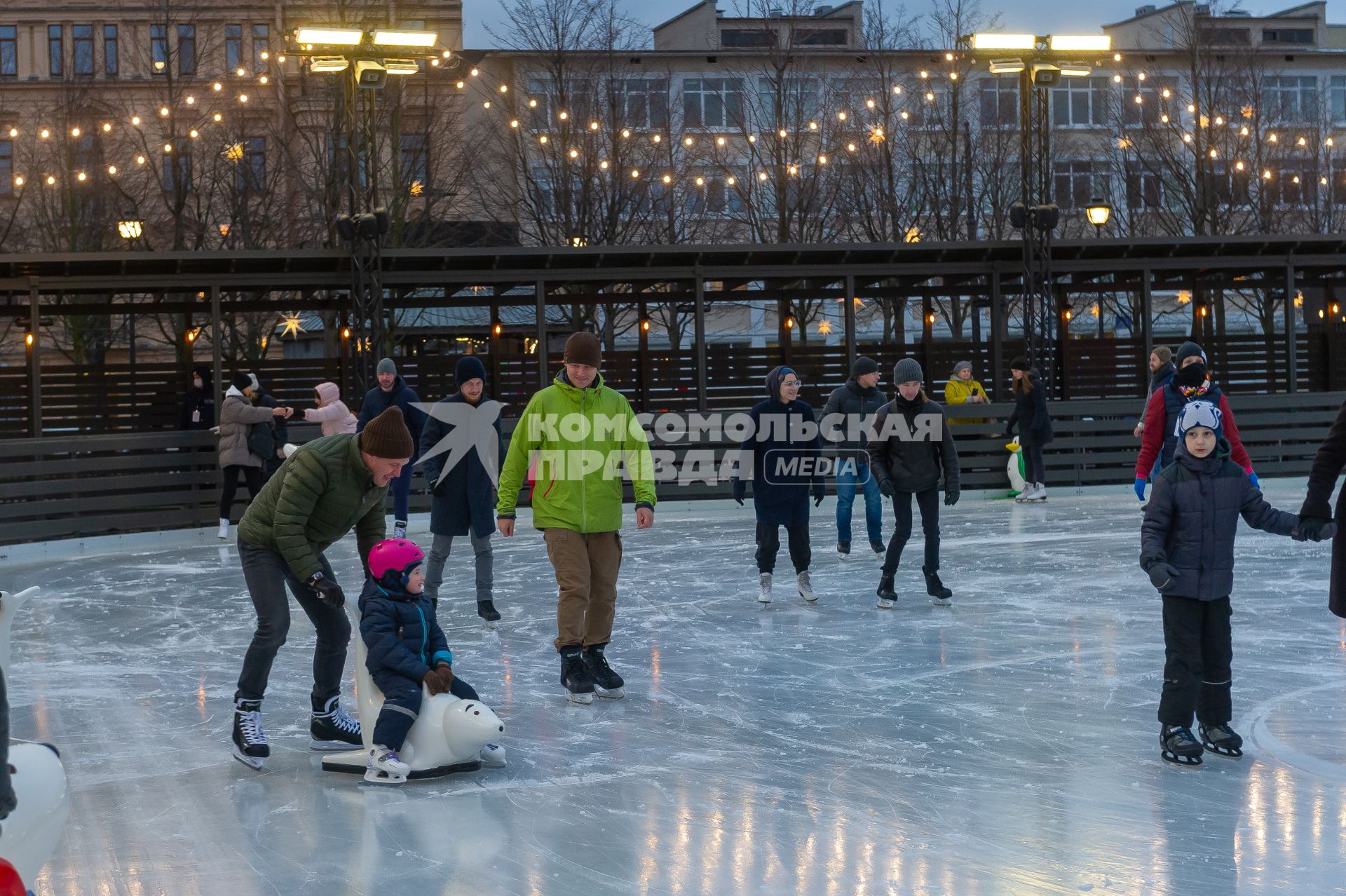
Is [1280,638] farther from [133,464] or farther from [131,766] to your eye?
[133,464]

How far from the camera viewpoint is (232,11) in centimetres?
2919

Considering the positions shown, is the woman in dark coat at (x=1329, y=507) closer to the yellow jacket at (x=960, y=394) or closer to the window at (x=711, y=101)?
the yellow jacket at (x=960, y=394)

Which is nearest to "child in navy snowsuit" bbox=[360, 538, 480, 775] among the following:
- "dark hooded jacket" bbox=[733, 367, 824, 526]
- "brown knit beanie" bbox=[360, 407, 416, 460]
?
"brown knit beanie" bbox=[360, 407, 416, 460]

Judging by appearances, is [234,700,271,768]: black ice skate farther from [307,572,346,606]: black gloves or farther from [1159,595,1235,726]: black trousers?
[1159,595,1235,726]: black trousers

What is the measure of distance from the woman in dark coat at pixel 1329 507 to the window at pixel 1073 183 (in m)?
27.3

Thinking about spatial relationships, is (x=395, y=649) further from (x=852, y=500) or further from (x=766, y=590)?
(x=852, y=500)

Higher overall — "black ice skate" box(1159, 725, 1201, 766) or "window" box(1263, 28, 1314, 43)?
"window" box(1263, 28, 1314, 43)

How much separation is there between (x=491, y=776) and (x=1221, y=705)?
9.20 ft

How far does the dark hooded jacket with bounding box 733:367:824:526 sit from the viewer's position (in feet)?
30.1

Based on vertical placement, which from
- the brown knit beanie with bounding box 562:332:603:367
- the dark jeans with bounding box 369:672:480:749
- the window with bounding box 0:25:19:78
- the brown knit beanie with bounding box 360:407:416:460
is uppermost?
the window with bounding box 0:25:19:78

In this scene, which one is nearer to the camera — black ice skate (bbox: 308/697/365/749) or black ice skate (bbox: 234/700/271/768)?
black ice skate (bbox: 234/700/271/768)

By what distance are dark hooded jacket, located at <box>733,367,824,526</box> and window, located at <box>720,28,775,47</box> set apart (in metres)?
23.4

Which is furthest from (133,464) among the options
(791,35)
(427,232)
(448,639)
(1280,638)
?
(791,35)

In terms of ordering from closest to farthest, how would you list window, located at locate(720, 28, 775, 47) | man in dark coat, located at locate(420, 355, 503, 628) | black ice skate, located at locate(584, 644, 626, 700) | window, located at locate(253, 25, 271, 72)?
black ice skate, located at locate(584, 644, 626, 700) → man in dark coat, located at locate(420, 355, 503, 628) → window, located at locate(253, 25, 271, 72) → window, located at locate(720, 28, 775, 47)
